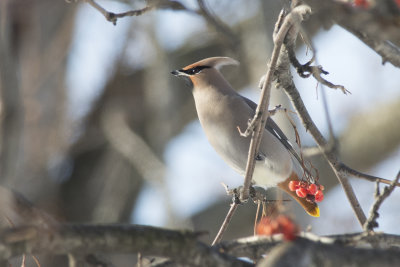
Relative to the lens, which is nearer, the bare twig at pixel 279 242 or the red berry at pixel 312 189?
the bare twig at pixel 279 242

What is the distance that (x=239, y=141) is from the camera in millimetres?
3664

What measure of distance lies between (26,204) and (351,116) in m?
6.17

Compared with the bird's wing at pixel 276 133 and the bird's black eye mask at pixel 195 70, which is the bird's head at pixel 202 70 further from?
the bird's wing at pixel 276 133

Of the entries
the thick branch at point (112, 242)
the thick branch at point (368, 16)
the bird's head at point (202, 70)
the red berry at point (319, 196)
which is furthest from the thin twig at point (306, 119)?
the bird's head at point (202, 70)

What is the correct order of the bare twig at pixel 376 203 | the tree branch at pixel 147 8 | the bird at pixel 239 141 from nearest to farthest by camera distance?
the bare twig at pixel 376 203
the tree branch at pixel 147 8
the bird at pixel 239 141

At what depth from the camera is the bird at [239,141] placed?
3.68 metres

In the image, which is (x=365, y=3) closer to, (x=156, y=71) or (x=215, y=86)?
(x=215, y=86)

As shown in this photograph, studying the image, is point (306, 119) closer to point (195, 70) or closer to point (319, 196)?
point (319, 196)

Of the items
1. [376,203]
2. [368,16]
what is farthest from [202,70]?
[368,16]

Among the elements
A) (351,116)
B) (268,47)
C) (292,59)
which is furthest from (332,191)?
(292,59)

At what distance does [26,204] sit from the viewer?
5.05 ft

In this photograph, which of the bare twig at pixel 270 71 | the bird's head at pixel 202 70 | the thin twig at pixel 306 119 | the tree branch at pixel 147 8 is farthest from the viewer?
Result: the bird's head at pixel 202 70

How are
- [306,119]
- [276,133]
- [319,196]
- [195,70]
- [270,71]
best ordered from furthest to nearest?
[195,70] < [276,133] < [319,196] < [306,119] < [270,71]

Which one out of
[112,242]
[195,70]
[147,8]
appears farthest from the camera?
[195,70]
